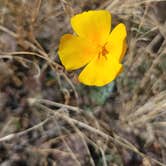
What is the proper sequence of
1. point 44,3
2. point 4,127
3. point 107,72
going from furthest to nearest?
point 44,3
point 4,127
point 107,72

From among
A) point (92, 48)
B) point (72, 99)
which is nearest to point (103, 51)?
point (92, 48)

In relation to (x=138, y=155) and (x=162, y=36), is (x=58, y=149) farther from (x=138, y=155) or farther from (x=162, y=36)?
(x=162, y=36)

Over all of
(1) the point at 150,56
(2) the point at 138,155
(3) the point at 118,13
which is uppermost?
(3) the point at 118,13

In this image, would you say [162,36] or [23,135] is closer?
[23,135]

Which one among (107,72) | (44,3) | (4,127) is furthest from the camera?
(44,3)

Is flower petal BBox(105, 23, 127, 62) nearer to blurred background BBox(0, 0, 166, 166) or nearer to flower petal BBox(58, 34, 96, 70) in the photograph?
flower petal BBox(58, 34, 96, 70)

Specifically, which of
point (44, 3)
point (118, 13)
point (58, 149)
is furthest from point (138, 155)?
point (44, 3)

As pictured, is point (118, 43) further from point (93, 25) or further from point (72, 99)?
point (72, 99)
